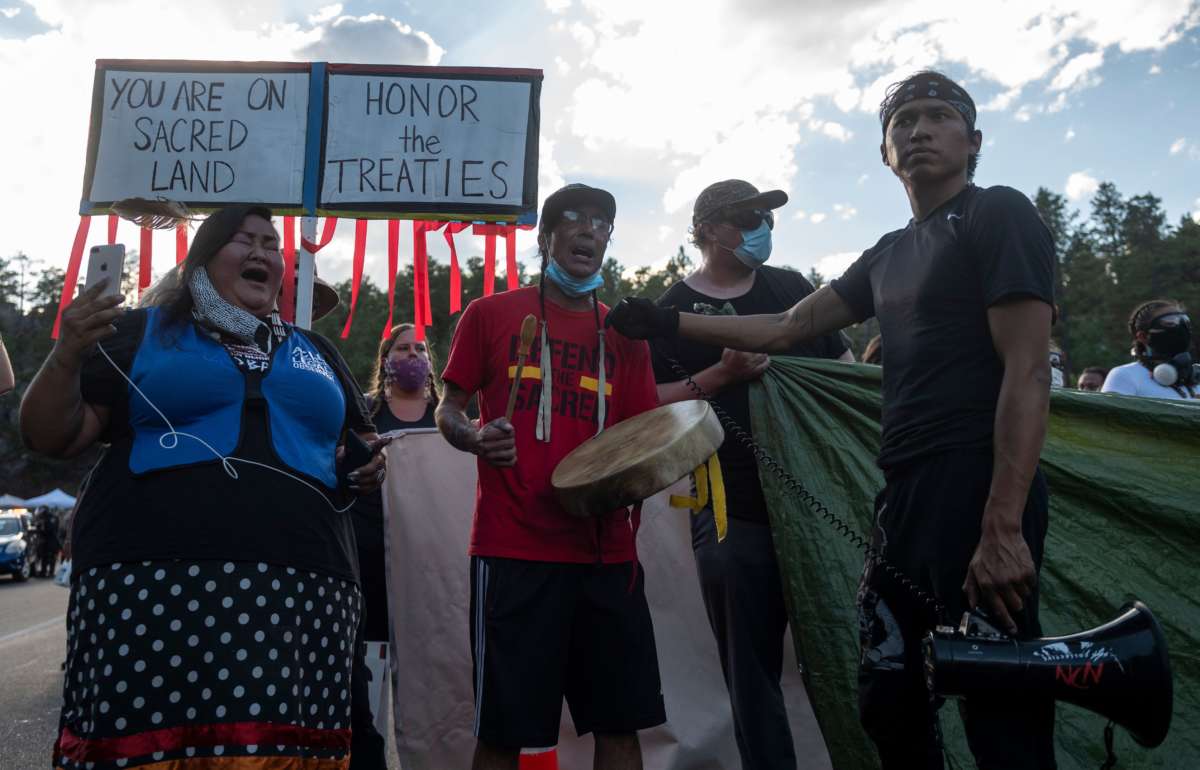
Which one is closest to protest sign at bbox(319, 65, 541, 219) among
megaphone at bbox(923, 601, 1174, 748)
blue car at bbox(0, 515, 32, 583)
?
megaphone at bbox(923, 601, 1174, 748)

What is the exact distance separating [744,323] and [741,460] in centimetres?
62

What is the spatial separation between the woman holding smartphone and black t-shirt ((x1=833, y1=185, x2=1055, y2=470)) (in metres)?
1.55

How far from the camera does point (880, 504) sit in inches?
103

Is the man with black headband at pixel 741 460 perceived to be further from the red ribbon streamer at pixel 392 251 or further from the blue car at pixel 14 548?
the blue car at pixel 14 548

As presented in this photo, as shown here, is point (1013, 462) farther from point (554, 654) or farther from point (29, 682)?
point (29, 682)

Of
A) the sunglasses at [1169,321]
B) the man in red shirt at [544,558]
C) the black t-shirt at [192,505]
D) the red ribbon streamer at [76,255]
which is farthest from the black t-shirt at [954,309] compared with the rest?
the red ribbon streamer at [76,255]

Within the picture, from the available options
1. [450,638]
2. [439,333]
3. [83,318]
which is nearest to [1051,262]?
[83,318]

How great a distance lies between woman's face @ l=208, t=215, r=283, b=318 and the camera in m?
2.69

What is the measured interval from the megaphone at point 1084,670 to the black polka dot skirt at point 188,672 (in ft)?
4.94

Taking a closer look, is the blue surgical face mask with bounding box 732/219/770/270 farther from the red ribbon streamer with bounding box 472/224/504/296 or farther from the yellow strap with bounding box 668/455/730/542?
the red ribbon streamer with bounding box 472/224/504/296

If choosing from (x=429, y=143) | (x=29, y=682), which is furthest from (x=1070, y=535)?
(x=29, y=682)

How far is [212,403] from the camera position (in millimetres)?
2381

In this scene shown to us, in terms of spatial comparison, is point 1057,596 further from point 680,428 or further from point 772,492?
point 680,428

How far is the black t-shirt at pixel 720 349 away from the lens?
11.7 ft
